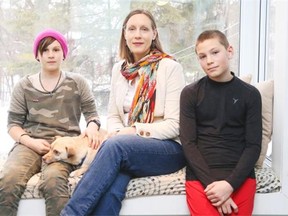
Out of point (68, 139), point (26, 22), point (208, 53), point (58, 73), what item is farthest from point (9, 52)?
point (208, 53)

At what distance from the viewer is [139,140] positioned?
1563 millimetres

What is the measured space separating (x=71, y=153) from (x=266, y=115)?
898 millimetres

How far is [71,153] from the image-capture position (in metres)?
1.70

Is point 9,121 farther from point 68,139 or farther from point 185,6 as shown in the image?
point 185,6

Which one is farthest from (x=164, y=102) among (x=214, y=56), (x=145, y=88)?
(x=214, y=56)

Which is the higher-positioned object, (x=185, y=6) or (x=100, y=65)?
(x=185, y=6)

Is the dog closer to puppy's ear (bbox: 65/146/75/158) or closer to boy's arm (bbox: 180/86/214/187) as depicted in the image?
puppy's ear (bbox: 65/146/75/158)

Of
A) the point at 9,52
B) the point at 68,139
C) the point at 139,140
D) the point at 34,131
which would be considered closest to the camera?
the point at 139,140

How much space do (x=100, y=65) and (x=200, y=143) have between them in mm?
1038

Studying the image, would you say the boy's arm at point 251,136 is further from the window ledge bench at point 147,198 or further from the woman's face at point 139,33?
the woman's face at point 139,33

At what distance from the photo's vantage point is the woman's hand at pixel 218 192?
4.72 ft

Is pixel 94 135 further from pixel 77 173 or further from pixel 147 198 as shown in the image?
pixel 147 198

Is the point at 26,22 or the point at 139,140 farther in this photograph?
the point at 26,22

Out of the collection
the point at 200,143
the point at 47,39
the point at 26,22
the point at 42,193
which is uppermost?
the point at 26,22
